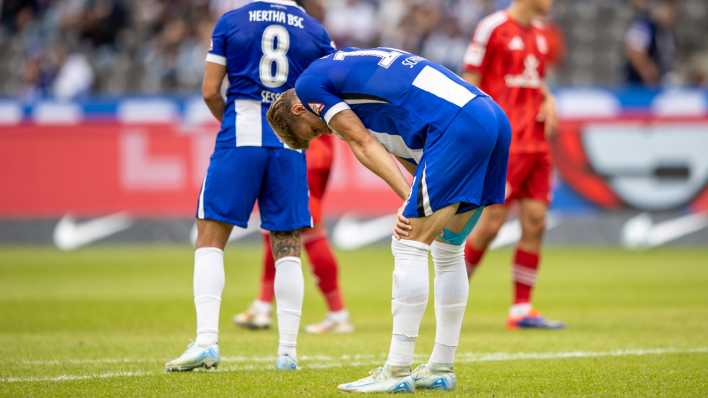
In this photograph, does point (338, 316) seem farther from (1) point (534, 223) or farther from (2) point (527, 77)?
(2) point (527, 77)

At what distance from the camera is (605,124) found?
60.0ft

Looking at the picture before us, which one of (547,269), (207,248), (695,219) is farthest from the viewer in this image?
(695,219)

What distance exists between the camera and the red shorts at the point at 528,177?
10.4 meters

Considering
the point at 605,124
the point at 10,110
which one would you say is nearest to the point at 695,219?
the point at 605,124

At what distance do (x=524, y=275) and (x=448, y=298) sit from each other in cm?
378

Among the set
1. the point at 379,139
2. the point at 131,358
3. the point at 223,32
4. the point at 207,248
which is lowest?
the point at 131,358

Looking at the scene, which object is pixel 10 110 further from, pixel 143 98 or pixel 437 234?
pixel 437 234

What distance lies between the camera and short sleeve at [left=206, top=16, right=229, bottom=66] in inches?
304

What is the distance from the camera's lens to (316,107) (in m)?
6.48

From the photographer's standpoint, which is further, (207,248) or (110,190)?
(110,190)

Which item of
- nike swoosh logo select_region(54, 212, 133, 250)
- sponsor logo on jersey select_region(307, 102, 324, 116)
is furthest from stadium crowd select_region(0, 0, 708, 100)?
sponsor logo on jersey select_region(307, 102, 324, 116)

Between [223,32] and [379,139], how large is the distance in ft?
5.37

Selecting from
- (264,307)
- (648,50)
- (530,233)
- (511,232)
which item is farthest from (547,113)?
(648,50)

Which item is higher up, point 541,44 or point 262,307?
point 541,44
